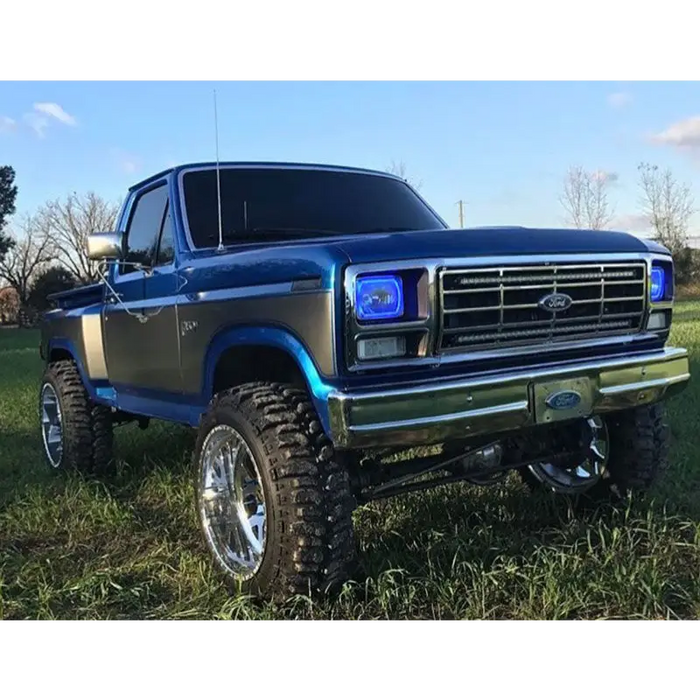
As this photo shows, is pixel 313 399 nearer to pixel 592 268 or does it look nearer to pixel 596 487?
pixel 592 268

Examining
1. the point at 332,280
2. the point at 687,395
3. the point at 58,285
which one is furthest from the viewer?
the point at 58,285

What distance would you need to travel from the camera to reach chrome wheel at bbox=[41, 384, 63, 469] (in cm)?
589

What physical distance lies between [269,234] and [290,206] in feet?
0.96

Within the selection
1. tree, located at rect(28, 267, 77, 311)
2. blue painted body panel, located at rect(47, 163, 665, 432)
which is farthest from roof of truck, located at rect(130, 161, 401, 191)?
tree, located at rect(28, 267, 77, 311)

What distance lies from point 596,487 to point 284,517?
201 cm

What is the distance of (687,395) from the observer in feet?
23.4

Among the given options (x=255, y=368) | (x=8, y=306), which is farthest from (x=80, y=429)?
(x=8, y=306)

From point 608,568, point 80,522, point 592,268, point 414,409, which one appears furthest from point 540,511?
point 80,522

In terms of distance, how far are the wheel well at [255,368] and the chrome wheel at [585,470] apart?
1.59 meters

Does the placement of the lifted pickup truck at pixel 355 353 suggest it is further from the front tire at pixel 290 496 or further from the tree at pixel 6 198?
the tree at pixel 6 198

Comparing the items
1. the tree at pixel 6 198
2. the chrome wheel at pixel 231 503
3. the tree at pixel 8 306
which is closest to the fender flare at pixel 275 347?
the chrome wheel at pixel 231 503

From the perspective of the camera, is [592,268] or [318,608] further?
[592,268]

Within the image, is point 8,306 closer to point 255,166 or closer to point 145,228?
point 145,228

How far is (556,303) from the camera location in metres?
3.18
